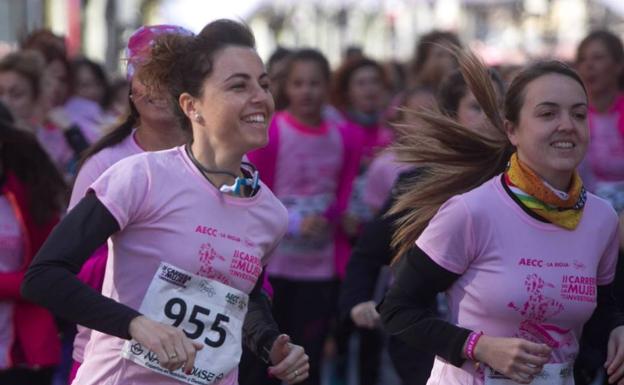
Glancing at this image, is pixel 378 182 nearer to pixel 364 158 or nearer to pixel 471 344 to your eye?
pixel 364 158

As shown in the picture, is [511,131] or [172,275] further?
[511,131]

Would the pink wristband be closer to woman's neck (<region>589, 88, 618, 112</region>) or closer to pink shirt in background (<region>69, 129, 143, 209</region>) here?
pink shirt in background (<region>69, 129, 143, 209</region>)

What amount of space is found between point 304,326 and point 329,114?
8.68ft

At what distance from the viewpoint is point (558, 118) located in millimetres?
4402

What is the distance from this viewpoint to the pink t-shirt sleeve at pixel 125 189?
156 inches

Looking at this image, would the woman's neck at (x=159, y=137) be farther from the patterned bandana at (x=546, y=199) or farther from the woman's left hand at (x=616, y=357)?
the woman's left hand at (x=616, y=357)

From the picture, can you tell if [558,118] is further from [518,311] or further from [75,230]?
[75,230]

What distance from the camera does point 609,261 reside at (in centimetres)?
453

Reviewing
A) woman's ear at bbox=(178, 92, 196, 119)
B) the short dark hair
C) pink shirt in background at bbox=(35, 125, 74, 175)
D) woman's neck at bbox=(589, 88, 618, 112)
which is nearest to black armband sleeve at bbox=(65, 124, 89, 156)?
pink shirt in background at bbox=(35, 125, 74, 175)

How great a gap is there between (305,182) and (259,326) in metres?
3.93

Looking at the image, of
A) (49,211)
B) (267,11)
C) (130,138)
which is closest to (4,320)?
(49,211)

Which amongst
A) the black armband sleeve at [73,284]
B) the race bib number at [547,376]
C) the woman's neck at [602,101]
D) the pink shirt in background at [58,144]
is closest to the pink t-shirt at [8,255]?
the black armband sleeve at [73,284]

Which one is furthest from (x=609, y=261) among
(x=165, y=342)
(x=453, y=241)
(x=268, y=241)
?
(x=165, y=342)

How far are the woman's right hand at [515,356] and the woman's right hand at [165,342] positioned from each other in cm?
86
